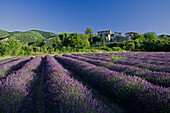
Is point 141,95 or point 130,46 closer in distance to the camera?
point 141,95

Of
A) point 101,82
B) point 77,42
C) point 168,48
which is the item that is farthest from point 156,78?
point 168,48

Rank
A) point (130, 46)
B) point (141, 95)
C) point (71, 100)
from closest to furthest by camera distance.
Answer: point (71, 100) < point (141, 95) < point (130, 46)

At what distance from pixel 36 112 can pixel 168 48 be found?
4720 centimetres

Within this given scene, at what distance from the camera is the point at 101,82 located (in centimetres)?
334

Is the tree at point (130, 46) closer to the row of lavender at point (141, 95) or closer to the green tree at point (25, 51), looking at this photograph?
the green tree at point (25, 51)

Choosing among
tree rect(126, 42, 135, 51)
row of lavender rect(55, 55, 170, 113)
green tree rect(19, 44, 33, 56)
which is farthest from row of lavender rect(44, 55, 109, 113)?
tree rect(126, 42, 135, 51)

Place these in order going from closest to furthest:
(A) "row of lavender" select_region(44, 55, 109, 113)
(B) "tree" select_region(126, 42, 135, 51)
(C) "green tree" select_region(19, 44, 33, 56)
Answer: (A) "row of lavender" select_region(44, 55, 109, 113), (C) "green tree" select_region(19, 44, 33, 56), (B) "tree" select_region(126, 42, 135, 51)

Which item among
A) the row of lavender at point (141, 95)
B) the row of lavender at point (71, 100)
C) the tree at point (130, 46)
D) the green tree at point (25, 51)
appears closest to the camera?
the row of lavender at point (71, 100)

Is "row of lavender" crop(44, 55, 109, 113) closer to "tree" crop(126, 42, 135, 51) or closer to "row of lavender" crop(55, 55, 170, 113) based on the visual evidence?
"row of lavender" crop(55, 55, 170, 113)

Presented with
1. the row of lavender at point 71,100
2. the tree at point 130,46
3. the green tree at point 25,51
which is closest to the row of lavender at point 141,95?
the row of lavender at point 71,100

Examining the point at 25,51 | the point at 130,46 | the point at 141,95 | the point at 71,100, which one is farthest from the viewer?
the point at 130,46

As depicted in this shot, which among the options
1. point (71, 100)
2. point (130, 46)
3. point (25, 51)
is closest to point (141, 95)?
point (71, 100)

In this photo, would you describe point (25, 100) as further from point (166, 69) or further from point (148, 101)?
point (166, 69)

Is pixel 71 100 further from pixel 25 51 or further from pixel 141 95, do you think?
pixel 25 51
